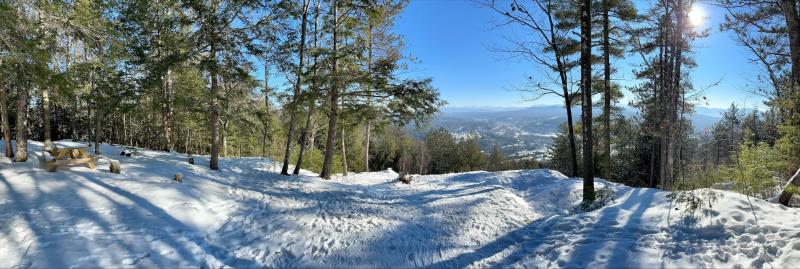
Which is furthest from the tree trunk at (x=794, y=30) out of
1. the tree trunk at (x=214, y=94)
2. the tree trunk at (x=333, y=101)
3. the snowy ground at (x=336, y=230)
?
the tree trunk at (x=214, y=94)

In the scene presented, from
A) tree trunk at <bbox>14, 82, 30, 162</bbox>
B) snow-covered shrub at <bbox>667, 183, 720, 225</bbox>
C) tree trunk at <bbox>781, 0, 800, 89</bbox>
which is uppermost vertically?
tree trunk at <bbox>781, 0, 800, 89</bbox>

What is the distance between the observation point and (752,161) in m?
7.69

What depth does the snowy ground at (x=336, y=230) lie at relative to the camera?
14.8 ft

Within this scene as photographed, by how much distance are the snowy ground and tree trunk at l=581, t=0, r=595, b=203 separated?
93 centimetres

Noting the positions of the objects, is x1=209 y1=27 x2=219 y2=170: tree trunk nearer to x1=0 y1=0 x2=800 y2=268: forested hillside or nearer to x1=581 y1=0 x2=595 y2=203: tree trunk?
x1=0 y1=0 x2=800 y2=268: forested hillside

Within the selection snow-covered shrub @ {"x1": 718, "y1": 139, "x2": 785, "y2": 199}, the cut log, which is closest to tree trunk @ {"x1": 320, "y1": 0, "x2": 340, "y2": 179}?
snow-covered shrub @ {"x1": 718, "y1": 139, "x2": 785, "y2": 199}

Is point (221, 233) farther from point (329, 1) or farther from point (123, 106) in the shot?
point (123, 106)

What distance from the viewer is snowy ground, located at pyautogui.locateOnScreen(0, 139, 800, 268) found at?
177 inches

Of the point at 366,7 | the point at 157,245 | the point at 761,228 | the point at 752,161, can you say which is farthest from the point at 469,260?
the point at 366,7

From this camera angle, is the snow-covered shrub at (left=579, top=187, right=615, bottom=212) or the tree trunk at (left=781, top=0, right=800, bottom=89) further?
the snow-covered shrub at (left=579, top=187, right=615, bottom=212)

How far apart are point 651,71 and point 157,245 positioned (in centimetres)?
1611

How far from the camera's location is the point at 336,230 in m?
6.67

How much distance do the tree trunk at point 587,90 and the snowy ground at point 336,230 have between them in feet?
3.04

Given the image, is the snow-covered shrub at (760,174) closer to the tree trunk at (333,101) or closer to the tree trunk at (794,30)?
the tree trunk at (794,30)
